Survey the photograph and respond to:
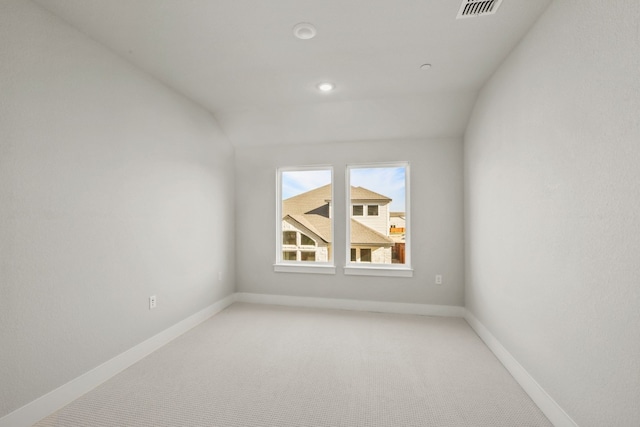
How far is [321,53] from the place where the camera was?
7.09 ft

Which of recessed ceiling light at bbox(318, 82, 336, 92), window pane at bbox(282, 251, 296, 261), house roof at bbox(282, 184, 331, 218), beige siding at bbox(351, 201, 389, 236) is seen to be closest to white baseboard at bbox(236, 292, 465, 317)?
window pane at bbox(282, 251, 296, 261)

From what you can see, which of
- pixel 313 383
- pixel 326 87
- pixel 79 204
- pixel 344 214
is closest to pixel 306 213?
pixel 344 214

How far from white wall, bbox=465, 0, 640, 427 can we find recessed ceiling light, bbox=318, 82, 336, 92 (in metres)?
1.43

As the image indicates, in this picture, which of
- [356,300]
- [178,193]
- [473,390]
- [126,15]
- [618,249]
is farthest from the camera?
[356,300]

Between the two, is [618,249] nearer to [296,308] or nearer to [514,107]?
[514,107]

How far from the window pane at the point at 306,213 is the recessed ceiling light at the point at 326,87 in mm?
1229

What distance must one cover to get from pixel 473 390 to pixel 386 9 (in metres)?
2.55

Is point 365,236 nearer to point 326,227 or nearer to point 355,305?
point 326,227

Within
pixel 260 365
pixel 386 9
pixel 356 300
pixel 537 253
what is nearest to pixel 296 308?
pixel 356 300

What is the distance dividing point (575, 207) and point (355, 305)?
2.63 meters

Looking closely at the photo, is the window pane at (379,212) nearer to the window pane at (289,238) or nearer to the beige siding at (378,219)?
the beige siding at (378,219)

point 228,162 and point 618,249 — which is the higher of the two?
point 228,162

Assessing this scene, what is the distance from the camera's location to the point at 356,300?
3639 millimetres

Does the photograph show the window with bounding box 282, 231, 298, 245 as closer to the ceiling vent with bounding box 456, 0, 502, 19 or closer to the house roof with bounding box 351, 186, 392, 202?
the house roof with bounding box 351, 186, 392, 202
